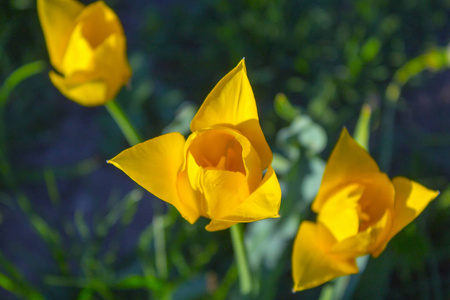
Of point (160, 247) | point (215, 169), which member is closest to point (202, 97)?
point (160, 247)

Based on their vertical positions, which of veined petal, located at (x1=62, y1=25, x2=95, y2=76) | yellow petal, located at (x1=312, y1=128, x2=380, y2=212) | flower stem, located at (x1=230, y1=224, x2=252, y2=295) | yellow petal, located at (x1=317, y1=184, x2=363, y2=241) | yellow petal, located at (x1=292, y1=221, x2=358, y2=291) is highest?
veined petal, located at (x1=62, y1=25, x2=95, y2=76)

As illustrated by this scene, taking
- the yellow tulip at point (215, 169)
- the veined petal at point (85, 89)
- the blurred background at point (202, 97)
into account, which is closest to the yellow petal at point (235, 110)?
the yellow tulip at point (215, 169)

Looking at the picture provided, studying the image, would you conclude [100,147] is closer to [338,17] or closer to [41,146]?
[41,146]

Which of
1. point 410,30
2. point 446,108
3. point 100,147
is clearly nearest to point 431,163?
point 446,108

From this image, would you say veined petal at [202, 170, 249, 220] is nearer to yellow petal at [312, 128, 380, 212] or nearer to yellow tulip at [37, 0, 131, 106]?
yellow petal at [312, 128, 380, 212]

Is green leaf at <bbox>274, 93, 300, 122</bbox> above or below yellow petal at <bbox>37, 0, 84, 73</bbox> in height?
below

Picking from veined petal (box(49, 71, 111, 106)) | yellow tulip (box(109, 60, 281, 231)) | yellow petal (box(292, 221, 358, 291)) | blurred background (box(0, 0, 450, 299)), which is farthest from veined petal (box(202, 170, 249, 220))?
blurred background (box(0, 0, 450, 299))
